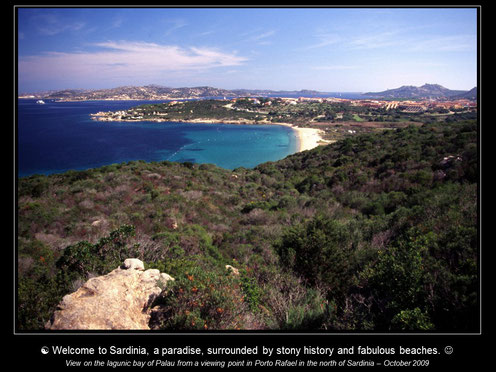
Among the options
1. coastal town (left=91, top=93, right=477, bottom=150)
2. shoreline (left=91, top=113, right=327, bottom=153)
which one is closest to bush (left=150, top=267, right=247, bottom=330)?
shoreline (left=91, top=113, right=327, bottom=153)

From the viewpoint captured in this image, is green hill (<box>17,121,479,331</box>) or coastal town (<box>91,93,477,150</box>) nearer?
green hill (<box>17,121,479,331</box>)

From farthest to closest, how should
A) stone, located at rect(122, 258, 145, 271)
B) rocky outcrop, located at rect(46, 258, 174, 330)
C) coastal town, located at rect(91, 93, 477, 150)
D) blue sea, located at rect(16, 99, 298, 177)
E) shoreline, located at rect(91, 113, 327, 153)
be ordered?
1. coastal town, located at rect(91, 93, 477, 150)
2. shoreline, located at rect(91, 113, 327, 153)
3. blue sea, located at rect(16, 99, 298, 177)
4. stone, located at rect(122, 258, 145, 271)
5. rocky outcrop, located at rect(46, 258, 174, 330)

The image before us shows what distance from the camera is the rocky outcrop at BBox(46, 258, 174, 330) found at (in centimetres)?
305

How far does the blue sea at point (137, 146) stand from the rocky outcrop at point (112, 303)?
36629 mm

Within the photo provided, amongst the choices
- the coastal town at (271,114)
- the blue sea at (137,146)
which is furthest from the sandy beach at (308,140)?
the coastal town at (271,114)

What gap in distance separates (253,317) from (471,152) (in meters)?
16.2

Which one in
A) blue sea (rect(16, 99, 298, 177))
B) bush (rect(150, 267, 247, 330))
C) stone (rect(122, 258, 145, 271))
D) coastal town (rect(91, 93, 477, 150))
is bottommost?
bush (rect(150, 267, 247, 330))

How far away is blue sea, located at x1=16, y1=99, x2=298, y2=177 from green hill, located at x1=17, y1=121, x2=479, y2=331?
29.1m

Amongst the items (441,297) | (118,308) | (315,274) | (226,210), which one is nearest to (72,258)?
(118,308)

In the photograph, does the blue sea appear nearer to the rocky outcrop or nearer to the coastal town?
the coastal town

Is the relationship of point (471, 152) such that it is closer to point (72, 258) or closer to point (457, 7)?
point (457, 7)

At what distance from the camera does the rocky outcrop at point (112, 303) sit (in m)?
3.05

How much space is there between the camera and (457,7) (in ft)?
8.75

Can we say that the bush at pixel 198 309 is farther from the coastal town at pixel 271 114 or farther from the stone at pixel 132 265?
the coastal town at pixel 271 114
